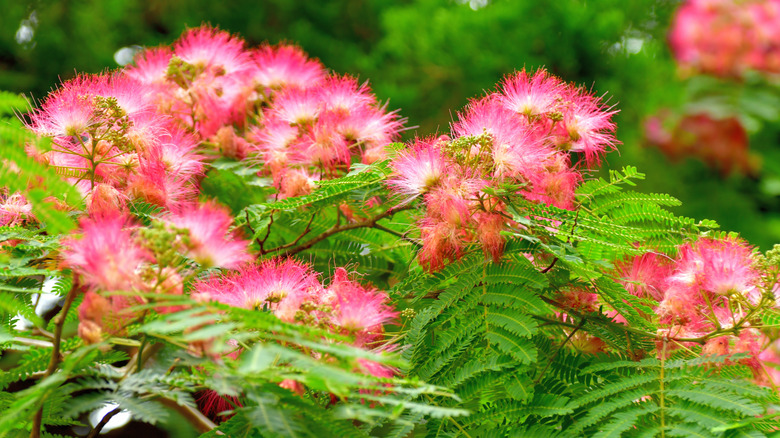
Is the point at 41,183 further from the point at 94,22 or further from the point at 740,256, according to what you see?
the point at 94,22

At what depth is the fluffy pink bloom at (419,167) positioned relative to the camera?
5.22ft

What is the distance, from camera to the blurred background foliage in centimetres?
429

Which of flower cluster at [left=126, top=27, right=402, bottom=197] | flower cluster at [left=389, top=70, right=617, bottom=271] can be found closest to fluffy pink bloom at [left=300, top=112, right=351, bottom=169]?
flower cluster at [left=126, top=27, right=402, bottom=197]

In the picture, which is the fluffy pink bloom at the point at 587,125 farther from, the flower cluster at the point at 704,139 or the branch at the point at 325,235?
the flower cluster at the point at 704,139

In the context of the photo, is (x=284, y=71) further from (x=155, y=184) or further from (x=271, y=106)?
A: (x=155, y=184)

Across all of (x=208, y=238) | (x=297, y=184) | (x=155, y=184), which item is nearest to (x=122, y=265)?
(x=208, y=238)

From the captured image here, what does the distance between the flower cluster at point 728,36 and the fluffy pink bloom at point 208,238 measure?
3.66 metres

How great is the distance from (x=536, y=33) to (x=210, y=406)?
172 inches

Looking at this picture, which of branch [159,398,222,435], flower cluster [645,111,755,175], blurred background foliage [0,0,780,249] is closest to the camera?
branch [159,398,222,435]

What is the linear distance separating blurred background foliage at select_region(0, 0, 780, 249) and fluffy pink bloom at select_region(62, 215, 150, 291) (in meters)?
3.09

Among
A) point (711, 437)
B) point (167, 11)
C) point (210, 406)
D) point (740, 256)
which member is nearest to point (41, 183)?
point (210, 406)

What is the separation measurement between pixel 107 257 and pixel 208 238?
0.52 feet

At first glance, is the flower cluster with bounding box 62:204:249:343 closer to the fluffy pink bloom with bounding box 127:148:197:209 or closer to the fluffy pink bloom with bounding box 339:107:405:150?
the fluffy pink bloom with bounding box 127:148:197:209

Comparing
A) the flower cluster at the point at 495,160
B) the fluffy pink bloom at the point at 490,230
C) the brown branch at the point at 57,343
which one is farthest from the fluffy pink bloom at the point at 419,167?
the brown branch at the point at 57,343
